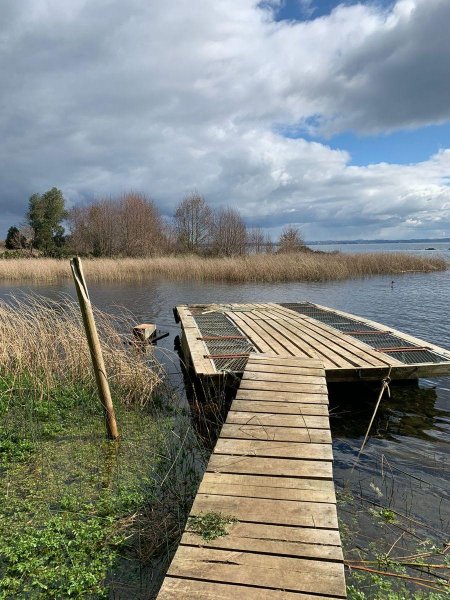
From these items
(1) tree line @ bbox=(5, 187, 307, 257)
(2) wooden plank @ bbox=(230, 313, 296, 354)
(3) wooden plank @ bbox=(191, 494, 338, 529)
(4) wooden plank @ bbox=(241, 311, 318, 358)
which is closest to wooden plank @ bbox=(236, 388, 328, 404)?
(4) wooden plank @ bbox=(241, 311, 318, 358)

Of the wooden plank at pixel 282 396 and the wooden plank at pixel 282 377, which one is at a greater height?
the wooden plank at pixel 282 377

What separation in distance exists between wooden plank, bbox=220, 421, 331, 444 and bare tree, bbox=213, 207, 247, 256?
3054 centimetres

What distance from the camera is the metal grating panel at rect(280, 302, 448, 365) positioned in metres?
6.27

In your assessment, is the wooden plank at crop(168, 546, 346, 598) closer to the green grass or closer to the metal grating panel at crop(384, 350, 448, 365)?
the green grass

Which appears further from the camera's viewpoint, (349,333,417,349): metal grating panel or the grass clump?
(349,333,417,349): metal grating panel

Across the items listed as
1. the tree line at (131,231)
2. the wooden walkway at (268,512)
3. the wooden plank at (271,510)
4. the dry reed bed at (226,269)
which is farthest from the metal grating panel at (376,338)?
the tree line at (131,231)

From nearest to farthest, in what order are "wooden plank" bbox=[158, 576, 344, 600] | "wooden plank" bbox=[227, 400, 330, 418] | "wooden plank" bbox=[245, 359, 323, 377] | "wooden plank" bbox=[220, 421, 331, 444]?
Answer: "wooden plank" bbox=[158, 576, 344, 600] < "wooden plank" bbox=[220, 421, 331, 444] < "wooden plank" bbox=[227, 400, 330, 418] < "wooden plank" bbox=[245, 359, 323, 377]

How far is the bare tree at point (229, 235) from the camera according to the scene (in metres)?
34.8

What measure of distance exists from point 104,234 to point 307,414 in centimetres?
3783

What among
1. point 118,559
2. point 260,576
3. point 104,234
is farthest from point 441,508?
point 104,234

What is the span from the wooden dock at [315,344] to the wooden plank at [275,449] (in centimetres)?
180

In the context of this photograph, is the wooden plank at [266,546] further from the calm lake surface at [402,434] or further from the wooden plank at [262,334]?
the wooden plank at [262,334]

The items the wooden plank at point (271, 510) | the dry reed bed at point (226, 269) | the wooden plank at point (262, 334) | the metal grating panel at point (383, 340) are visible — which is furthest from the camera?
the dry reed bed at point (226, 269)

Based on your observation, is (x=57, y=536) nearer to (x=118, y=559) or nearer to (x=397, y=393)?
(x=118, y=559)
